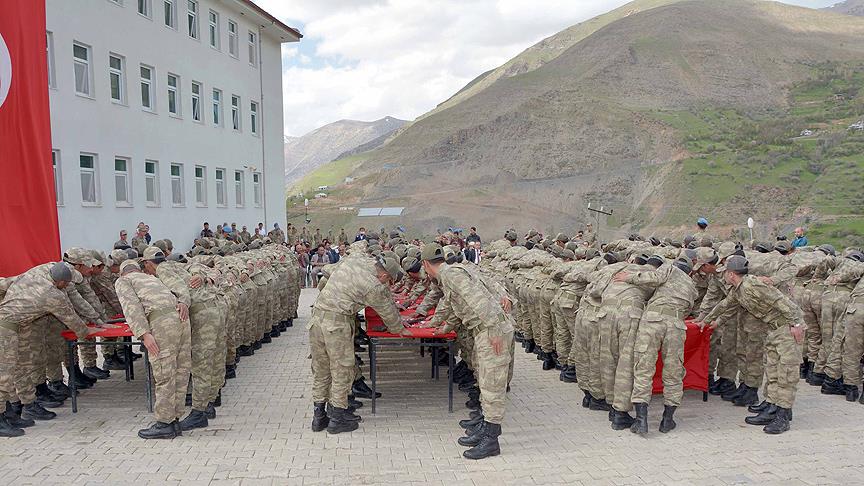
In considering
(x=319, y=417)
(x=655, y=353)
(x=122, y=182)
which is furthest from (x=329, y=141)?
(x=655, y=353)

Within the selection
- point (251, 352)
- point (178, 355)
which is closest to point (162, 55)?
point (251, 352)

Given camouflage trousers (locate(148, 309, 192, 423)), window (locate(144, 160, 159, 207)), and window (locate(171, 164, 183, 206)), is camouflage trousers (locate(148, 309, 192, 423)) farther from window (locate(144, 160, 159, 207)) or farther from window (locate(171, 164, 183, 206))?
window (locate(171, 164, 183, 206))

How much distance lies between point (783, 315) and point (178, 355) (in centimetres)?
648

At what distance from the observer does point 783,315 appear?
6512 millimetres

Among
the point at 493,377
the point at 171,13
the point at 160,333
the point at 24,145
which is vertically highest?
the point at 171,13

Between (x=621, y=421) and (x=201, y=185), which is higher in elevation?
(x=201, y=185)

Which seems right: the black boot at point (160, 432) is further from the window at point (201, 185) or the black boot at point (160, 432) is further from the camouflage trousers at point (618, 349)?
the window at point (201, 185)

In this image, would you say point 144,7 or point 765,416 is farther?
point 144,7

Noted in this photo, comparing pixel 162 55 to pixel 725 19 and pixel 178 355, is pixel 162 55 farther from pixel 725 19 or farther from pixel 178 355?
pixel 725 19

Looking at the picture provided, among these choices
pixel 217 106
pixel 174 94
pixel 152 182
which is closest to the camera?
pixel 152 182

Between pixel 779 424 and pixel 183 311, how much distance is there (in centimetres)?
649

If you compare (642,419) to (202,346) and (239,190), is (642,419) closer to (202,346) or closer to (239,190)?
(202,346)

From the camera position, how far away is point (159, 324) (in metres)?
6.22

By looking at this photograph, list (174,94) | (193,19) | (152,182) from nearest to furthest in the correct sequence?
(152,182) < (174,94) < (193,19)
